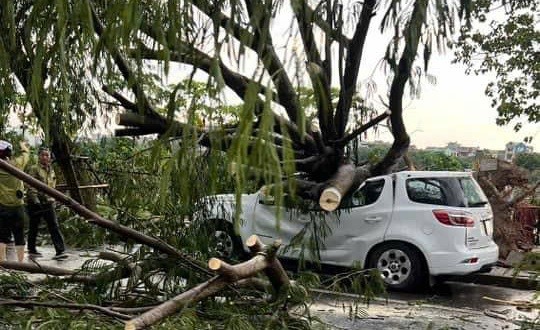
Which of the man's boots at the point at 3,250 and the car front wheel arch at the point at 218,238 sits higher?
the car front wheel arch at the point at 218,238

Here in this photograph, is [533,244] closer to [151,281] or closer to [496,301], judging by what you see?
[496,301]

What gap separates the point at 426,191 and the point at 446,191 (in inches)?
10.3

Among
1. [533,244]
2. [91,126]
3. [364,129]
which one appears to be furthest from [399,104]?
[533,244]

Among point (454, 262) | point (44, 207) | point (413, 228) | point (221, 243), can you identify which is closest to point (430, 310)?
point (454, 262)

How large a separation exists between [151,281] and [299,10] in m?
3.54

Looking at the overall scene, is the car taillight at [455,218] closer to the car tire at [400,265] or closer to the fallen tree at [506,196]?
the car tire at [400,265]

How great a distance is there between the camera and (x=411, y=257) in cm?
806

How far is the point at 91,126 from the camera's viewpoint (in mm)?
6438

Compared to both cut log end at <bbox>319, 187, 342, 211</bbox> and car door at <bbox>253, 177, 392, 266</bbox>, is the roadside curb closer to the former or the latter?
car door at <bbox>253, 177, 392, 266</bbox>

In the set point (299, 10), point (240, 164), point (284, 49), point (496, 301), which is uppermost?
point (299, 10)

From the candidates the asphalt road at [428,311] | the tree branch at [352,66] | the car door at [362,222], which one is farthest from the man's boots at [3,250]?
the tree branch at [352,66]

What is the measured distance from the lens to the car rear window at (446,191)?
8.04 metres

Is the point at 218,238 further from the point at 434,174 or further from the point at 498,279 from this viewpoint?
the point at 498,279

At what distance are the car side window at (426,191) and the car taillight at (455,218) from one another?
0.58 feet
